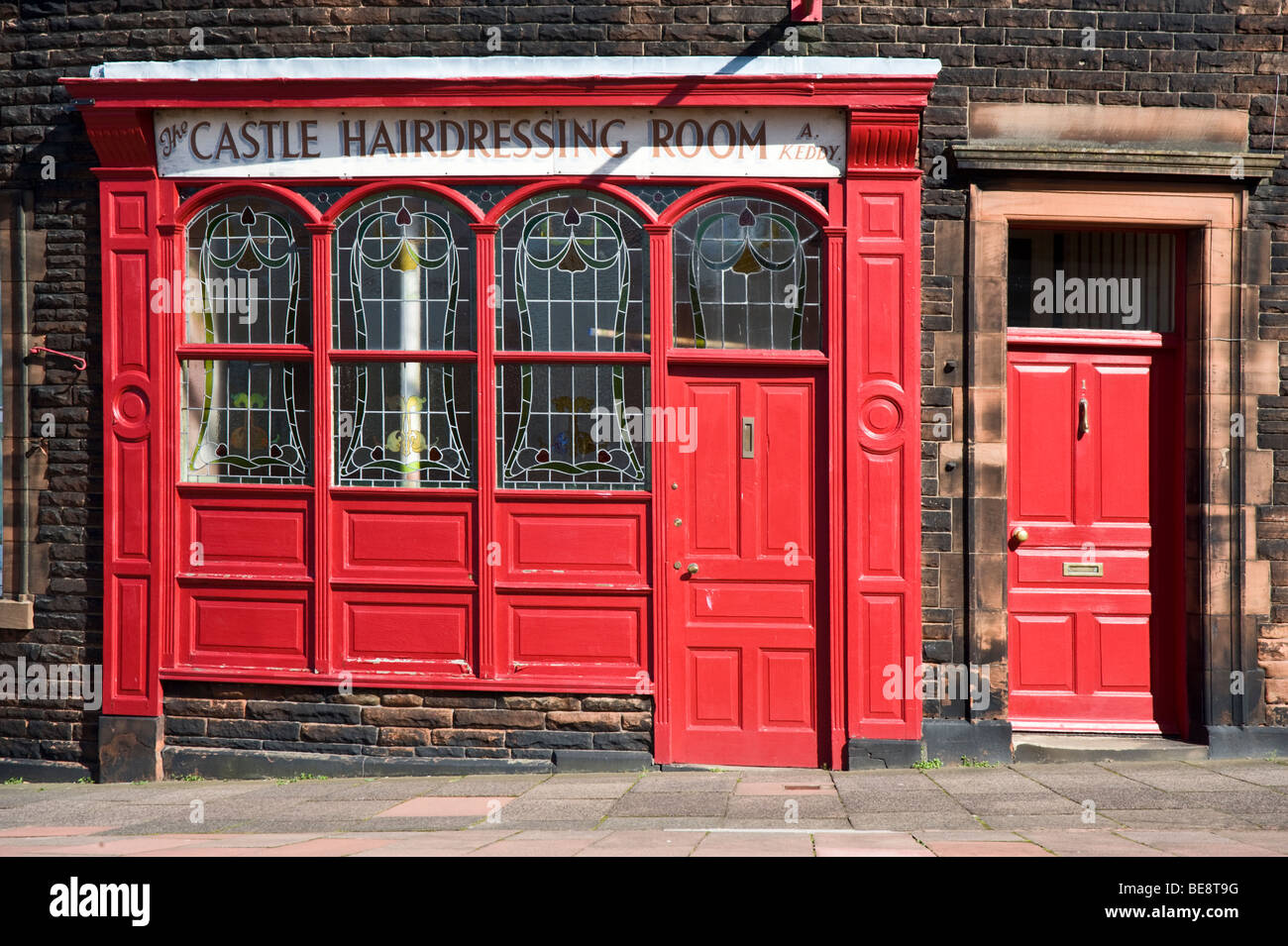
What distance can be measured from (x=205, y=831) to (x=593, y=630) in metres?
2.60

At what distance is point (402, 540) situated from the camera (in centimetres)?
765

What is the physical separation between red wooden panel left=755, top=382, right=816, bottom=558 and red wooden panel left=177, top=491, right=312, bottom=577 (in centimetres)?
311

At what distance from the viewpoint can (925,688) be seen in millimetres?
7414

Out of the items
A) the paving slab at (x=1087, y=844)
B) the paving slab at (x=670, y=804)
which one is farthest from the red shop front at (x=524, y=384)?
the paving slab at (x=1087, y=844)

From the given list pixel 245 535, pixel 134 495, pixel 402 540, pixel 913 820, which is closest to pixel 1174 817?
pixel 913 820

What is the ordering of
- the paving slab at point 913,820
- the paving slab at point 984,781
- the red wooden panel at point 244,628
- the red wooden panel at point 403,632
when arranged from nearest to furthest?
1. the paving slab at point 913,820
2. the paving slab at point 984,781
3. the red wooden panel at point 403,632
4. the red wooden panel at point 244,628

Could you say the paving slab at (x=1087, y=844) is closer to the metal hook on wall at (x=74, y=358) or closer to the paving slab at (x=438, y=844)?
the paving slab at (x=438, y=844)

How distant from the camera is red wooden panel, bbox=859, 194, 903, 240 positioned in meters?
7.39

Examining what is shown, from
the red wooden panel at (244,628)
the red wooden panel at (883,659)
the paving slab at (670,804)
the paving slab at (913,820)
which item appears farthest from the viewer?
the red wooden panel at (244,628)

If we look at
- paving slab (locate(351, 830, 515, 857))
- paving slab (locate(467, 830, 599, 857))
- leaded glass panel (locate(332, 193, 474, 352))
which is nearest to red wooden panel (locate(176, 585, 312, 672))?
leaded glass panel (locate(332, 193, 474, 352))

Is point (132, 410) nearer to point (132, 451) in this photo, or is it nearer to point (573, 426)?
point (132, 451)

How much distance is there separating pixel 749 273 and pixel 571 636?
2.65 meters

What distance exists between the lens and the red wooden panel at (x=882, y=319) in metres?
A: 7.39

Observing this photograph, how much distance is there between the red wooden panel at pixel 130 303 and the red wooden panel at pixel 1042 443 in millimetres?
5881
